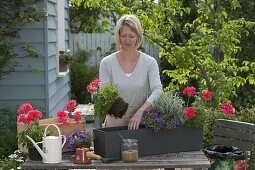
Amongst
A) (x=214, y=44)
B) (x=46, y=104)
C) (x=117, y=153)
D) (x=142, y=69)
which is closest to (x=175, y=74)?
(x=214, y=44)

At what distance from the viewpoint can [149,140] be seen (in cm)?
368

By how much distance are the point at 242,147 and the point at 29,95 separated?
272 centimetres

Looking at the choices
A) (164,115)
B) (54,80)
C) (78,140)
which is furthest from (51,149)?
(54,80)

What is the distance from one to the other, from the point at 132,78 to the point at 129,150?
67cm

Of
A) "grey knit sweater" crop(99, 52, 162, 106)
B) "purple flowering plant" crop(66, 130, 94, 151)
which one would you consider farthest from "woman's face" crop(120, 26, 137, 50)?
"purple flowering plant" crop(66, 130, 94, 151)

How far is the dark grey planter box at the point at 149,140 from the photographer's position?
355 centimetres

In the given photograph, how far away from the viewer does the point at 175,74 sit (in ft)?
24.4

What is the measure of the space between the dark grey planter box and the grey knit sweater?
29cm

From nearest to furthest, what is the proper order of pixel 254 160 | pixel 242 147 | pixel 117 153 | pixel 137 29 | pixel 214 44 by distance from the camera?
pixel 117 153, pixel 137 29, pixel 242 147, pixel 254 160, pixel 214 44

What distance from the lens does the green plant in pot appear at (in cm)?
367

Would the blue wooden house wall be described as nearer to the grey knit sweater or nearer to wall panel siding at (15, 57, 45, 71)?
wall panel siding at (15, 57, 45, 71)

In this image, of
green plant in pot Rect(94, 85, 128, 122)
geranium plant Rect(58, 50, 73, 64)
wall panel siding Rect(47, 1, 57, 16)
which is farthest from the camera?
geranium plant Rect(58, 50, 73, 64)

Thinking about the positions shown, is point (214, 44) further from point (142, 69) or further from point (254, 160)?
point (142, 69)

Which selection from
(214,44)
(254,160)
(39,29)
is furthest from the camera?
(214,44)
